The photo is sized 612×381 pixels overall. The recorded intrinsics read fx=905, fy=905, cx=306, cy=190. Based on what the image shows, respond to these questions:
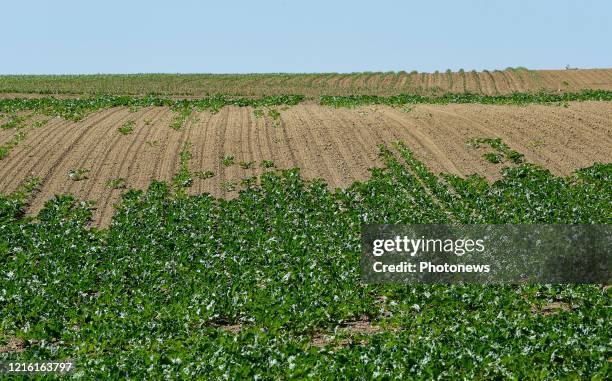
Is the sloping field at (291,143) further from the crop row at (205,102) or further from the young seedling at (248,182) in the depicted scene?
the crop row at (205,102)

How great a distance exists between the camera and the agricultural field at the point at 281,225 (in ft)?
48.9

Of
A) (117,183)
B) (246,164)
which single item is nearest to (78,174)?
(117,183)

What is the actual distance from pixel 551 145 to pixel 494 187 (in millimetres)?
6883

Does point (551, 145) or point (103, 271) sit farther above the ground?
point (551, 145)

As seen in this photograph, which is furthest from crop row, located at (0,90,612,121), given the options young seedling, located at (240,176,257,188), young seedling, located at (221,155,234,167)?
young seedling, located at (240,176,257,188)

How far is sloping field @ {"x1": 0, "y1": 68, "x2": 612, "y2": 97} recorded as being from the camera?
6556cm

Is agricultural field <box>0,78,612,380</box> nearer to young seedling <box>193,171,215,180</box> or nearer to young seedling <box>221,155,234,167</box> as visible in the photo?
young seedling <box>193,171,215,180</box>

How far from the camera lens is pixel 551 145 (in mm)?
36094

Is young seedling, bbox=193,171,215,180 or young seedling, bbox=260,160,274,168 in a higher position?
young seedling, bbox=260,160,274,168

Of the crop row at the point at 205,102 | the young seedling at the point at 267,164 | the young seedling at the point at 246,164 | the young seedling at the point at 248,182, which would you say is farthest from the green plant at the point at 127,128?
the young seedling at the point at 248,182

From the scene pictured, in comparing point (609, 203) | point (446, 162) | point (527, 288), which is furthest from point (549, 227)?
point (446, 162)

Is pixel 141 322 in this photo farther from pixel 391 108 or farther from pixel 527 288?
pixel 391 108

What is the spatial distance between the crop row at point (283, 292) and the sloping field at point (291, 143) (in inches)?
61.7

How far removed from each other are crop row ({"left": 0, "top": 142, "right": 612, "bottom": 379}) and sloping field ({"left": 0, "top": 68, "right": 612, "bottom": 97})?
3433 centimetres
